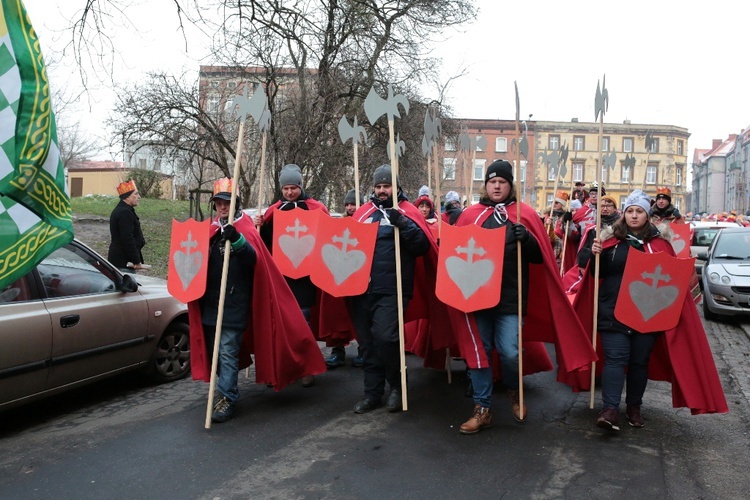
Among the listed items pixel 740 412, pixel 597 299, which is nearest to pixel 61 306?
pixel 597 299

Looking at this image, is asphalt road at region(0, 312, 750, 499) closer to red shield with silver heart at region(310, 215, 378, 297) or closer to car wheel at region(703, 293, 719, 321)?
red shield with silver heart at region(310, 215, 378, 297)

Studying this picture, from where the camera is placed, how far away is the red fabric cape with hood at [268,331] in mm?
5535

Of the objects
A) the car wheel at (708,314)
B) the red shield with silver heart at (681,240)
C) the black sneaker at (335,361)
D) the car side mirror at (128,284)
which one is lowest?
the car wheel at (708,314)

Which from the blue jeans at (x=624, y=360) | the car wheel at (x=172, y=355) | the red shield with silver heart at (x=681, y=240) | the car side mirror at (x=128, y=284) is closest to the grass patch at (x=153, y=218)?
the car wheel at (x=172, y=355)

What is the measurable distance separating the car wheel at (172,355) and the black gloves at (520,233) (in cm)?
346

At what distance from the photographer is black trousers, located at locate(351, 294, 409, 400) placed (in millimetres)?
5449

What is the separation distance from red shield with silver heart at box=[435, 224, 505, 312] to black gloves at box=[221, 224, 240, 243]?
1.53 m

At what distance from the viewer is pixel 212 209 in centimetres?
559

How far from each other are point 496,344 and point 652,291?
1.19m

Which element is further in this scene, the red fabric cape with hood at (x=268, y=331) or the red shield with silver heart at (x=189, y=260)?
the red fabric cape with hood at (x=268, y=331)

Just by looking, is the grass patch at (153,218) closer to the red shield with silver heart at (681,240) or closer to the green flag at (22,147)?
the red shield with silver heart at (681,240)

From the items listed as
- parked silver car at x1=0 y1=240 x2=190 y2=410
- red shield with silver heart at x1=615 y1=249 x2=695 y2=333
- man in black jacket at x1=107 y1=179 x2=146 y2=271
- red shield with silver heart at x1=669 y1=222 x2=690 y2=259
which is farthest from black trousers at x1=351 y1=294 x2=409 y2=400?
red shield with silver heart at x1=669 y1=222 x2=690 y2=259

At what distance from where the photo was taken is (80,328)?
5.38m

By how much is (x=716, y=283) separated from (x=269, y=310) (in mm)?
8117
